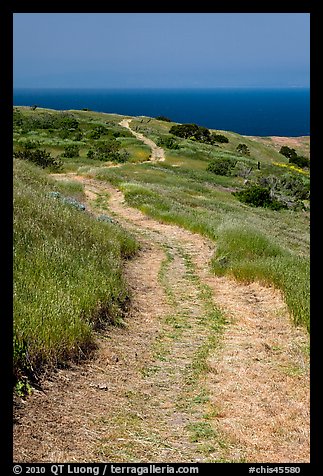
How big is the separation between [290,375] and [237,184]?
44.7 m

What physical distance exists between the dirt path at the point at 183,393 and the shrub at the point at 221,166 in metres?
48.7

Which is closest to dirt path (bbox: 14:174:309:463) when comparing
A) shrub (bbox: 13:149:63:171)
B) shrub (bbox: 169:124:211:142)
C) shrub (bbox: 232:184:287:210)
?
shrub (bbox: 13:149:63:171)

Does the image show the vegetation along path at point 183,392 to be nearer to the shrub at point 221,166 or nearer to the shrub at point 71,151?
the shrub at point 71,151

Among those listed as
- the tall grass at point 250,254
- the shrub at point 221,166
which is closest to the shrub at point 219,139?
the shrub at point 221,166

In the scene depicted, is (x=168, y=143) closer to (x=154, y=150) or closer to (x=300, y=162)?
(x=154, y=150)

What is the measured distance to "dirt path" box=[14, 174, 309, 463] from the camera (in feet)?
15.0

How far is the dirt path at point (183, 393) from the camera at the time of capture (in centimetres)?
456

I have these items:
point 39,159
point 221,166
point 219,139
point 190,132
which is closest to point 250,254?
point 39,159

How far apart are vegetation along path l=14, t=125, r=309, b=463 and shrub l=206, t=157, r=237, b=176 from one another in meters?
48.5

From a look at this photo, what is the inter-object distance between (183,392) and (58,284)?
2.61 meters

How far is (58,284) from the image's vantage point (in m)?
7.47

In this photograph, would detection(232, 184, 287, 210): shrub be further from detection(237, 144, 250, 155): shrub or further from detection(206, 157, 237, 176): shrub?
detection(237, 144, 250, 155): shrub
